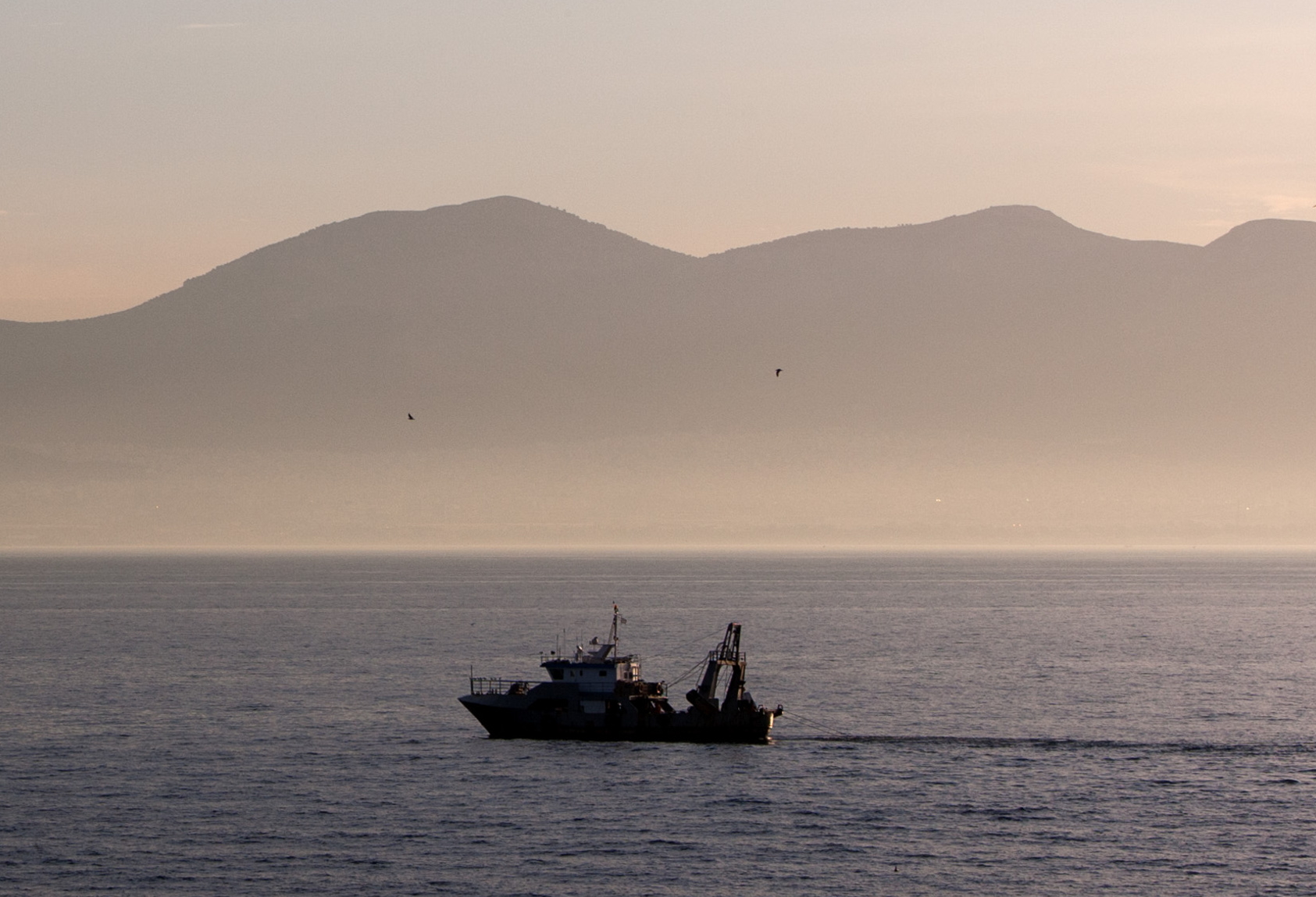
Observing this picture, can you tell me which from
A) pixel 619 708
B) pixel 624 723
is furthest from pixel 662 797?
pixel 624 723

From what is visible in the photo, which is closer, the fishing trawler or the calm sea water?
the calm sea water

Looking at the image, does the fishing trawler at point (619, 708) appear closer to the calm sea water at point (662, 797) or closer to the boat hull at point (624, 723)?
the boat hull at point (624, 723)

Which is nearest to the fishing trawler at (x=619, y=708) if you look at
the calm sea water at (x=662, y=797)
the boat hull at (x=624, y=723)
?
the boat hull at (x=624, y=723)

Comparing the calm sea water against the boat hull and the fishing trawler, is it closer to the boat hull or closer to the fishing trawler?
the boat hull

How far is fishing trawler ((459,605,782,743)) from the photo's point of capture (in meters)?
109

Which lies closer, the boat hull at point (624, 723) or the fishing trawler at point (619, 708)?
the fishing trawler at point (619, 708)

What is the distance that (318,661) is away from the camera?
182 metres

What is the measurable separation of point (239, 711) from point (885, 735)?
52344 millimetres

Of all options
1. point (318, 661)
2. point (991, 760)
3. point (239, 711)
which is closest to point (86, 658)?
point (318, 661)

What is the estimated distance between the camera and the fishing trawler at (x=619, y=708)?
10938 cm

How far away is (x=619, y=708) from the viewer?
4323 inches

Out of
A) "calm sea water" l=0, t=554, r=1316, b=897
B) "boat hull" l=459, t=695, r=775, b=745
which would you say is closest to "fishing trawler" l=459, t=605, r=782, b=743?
"boat hull" l=459, t=695, r=775, b=745

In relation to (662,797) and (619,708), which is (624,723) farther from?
(662,797)

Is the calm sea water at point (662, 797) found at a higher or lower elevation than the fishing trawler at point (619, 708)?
lower
